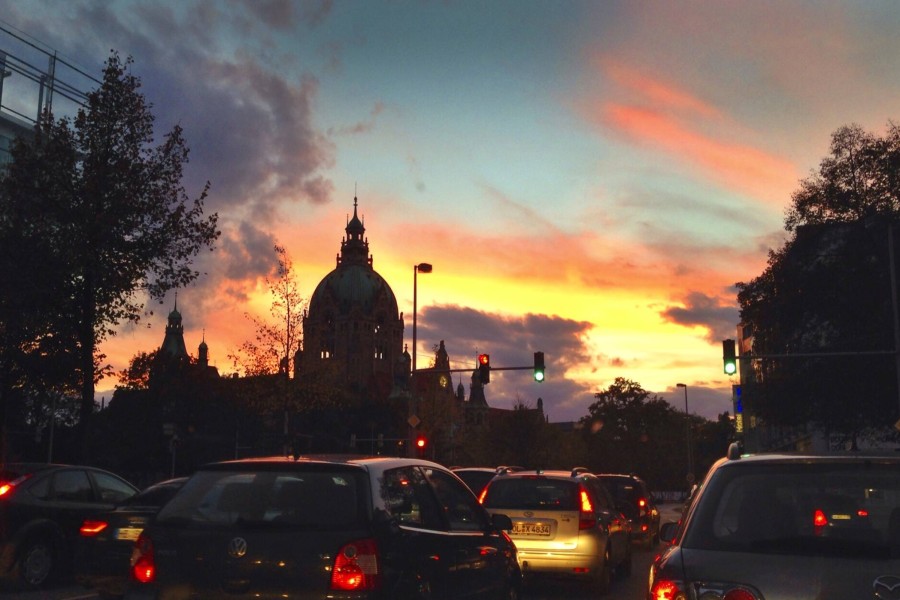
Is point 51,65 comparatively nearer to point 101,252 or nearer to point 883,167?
point 101,252

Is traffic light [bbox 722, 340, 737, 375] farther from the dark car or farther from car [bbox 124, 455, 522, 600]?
car [bbox 124, 455, 522, 600]

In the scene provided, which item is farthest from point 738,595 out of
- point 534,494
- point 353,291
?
point 353,291

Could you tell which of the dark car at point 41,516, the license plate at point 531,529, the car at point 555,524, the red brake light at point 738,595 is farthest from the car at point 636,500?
the red brake light at point 738,595

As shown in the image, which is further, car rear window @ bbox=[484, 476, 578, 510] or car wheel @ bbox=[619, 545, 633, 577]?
car wheel @ bbox=[619, 545, 633, 577]

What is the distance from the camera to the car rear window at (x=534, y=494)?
43.1ft

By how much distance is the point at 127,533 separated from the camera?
1139cm

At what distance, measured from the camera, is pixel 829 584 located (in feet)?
14.1

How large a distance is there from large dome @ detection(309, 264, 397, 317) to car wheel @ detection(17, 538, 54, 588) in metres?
167

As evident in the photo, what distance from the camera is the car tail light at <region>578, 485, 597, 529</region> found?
13.0m

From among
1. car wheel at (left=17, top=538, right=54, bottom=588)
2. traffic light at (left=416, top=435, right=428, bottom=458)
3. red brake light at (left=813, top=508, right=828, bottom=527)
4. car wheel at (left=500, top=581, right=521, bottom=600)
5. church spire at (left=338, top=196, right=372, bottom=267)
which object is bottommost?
car wheel at (left=17, top=538, right=54, bottom=588)

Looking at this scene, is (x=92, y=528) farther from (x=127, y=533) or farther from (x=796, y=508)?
(x=796, y=508)

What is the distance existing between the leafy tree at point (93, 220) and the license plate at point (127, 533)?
405 inches

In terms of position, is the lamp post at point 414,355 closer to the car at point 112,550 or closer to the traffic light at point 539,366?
the traffic light at point 539,366

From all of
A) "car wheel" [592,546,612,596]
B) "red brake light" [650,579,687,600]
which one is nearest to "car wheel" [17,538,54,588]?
"car wheel" [592,546,612,596]
